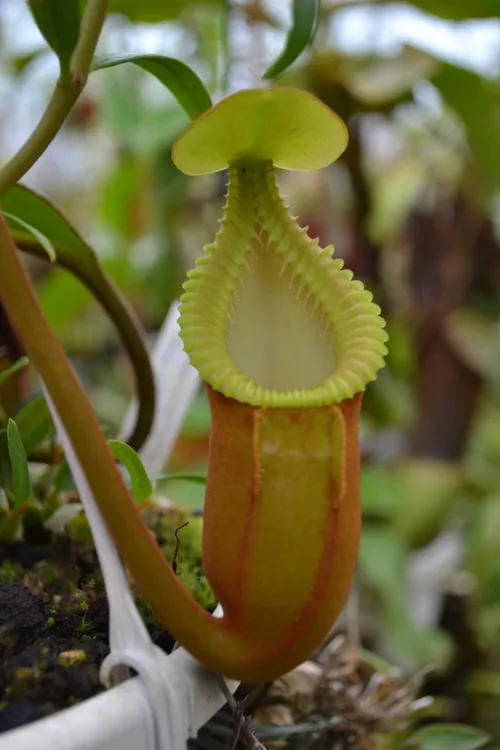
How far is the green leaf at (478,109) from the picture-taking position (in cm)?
145

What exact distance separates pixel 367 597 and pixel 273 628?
1.04 m

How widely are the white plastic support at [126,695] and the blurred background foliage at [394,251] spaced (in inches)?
A: 21.2

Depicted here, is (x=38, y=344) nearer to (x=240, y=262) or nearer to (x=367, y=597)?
(x=240, y=262)

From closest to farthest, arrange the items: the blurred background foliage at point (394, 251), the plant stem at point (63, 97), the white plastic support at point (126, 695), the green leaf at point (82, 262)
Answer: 1. the white plastic support at point (126, 695)
2. the plant stem at point (63, 97)
3. the green leaf at point (82, 262)
4. the blurred background foliage at point (394, 251)

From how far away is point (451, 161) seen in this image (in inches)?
92.0

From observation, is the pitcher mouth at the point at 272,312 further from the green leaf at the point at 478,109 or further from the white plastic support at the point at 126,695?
the green leaf at the point at 478,109

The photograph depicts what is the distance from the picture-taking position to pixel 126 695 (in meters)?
0.34

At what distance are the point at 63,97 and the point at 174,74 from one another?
9 centimetres

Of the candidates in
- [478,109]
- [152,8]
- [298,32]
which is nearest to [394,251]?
[478,109]

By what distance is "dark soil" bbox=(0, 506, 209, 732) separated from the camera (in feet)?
1.13

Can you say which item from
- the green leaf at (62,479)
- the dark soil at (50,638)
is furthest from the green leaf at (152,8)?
the dark soil at (50,638)

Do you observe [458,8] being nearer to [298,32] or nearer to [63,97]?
[298,32]

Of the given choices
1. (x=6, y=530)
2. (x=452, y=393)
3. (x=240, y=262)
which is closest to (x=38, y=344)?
(x=240, y=262)

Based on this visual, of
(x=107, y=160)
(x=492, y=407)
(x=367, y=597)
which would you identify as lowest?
(x=492, y=407)
